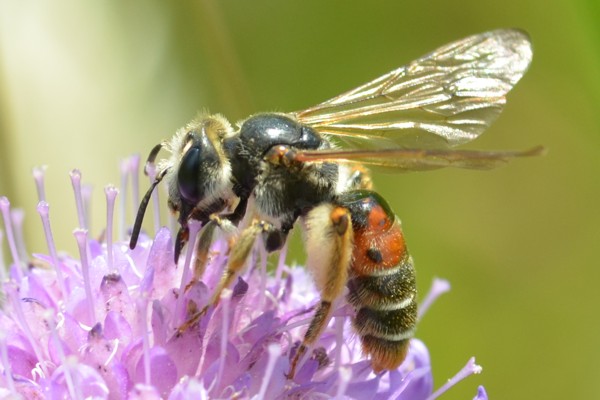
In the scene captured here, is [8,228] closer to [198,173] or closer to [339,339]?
[198,173]

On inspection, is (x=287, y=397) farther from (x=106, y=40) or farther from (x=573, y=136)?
(x=106, y=40)

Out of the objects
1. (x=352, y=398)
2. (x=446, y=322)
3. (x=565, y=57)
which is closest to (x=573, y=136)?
(x=565, y=57)

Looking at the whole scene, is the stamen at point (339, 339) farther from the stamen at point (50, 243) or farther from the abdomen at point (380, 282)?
the stamen at point (50, 243)

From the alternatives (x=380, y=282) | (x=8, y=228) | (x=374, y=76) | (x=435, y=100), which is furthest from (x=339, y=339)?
(x=374, y=76)

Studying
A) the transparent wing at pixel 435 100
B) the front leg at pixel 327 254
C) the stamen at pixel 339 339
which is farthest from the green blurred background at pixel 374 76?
the front leg at pixel 327 254

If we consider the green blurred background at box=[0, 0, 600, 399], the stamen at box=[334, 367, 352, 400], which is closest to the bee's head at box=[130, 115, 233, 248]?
the stamen at box=[334, 367, 352, 400]

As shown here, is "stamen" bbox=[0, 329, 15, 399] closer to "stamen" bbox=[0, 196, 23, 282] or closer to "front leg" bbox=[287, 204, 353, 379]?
"stamen" bbox=[0, 196, 23, 282]

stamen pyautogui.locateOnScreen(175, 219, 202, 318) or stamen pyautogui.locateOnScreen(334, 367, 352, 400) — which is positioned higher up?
stamen pyautogui.locateOnScreen(175, 219, 202, 318)
